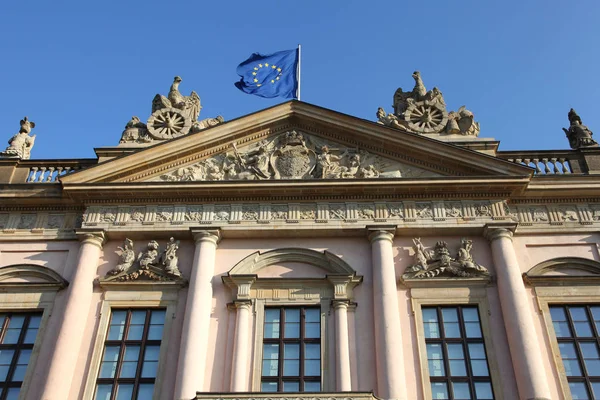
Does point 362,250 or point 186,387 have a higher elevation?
point 362,250

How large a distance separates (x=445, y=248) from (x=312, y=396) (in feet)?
18.1

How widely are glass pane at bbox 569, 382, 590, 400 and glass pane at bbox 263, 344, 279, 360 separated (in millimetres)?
6478

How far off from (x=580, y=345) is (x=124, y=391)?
405 inches

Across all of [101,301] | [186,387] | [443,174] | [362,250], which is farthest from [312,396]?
[443,174]

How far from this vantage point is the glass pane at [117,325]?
16.0 m

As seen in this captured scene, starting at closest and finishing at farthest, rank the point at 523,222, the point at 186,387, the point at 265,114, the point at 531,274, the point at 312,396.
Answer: the point at 312,396 → the point at 186,387 → the point at 531,274 → the point at 523,222 → the point at 265,114

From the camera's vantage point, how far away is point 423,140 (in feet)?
60.1

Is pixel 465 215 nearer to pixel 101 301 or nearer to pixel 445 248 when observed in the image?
pixel 445 248

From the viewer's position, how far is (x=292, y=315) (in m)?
16.1

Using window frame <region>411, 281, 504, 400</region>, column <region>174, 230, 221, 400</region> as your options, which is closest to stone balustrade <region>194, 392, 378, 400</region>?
column <region>174, 230, 221, 400</region>

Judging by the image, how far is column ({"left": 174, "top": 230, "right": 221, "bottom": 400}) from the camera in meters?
14.7

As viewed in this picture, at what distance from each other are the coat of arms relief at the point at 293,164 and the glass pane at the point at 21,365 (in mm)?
5550

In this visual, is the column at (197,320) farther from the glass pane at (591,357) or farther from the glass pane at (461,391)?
the glass pane at (591,357)

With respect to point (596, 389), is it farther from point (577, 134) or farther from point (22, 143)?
point (22, 143)
